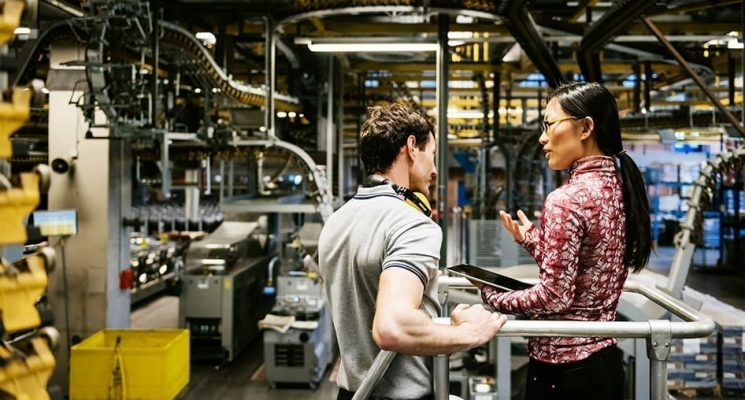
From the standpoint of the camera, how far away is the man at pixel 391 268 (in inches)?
51.5

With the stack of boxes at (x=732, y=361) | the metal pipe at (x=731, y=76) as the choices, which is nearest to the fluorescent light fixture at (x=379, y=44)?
the stack of boxes at (x=732, y=361)

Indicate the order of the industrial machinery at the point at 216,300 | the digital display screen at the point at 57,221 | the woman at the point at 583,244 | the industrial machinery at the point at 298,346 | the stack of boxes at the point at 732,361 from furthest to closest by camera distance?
the industrial machinery at the point at 216,300
the industrial machinery at the point at 298,346
the stack of boxes at the point at 732,361
the digital display screen at the point at 57,221
the woman at the point at 583,244

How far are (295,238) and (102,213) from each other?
1944mm

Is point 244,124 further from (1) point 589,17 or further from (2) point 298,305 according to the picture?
(1) point 589,17

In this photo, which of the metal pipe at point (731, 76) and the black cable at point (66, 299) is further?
the metal pipe at point (731, 76)

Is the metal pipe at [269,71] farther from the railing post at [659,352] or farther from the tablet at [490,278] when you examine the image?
the railing post at [659,352]

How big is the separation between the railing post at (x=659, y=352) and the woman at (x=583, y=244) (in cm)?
16

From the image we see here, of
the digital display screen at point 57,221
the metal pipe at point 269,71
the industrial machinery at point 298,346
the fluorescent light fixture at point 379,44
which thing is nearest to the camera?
the fluorescent light fixture at point 379,44

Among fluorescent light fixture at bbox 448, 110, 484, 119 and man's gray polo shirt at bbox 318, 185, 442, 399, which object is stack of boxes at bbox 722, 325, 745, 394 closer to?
man's gray polo shirt at bbox 318, 185, 442, 399

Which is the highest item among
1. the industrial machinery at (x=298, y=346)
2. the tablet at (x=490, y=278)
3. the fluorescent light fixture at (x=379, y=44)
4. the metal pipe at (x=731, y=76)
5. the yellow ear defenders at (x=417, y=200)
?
the metal pipe at (x=731, y=76)

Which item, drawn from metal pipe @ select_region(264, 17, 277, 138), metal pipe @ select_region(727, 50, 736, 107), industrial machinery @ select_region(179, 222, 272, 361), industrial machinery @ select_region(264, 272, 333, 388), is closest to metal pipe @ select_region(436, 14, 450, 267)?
metal pipe @ select_region(264, 17, 277, 138)

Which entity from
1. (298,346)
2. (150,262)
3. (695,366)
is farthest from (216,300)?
(695,366)

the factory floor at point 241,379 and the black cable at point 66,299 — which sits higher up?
the black cable at point 66,299

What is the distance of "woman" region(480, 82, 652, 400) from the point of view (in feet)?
5.23
